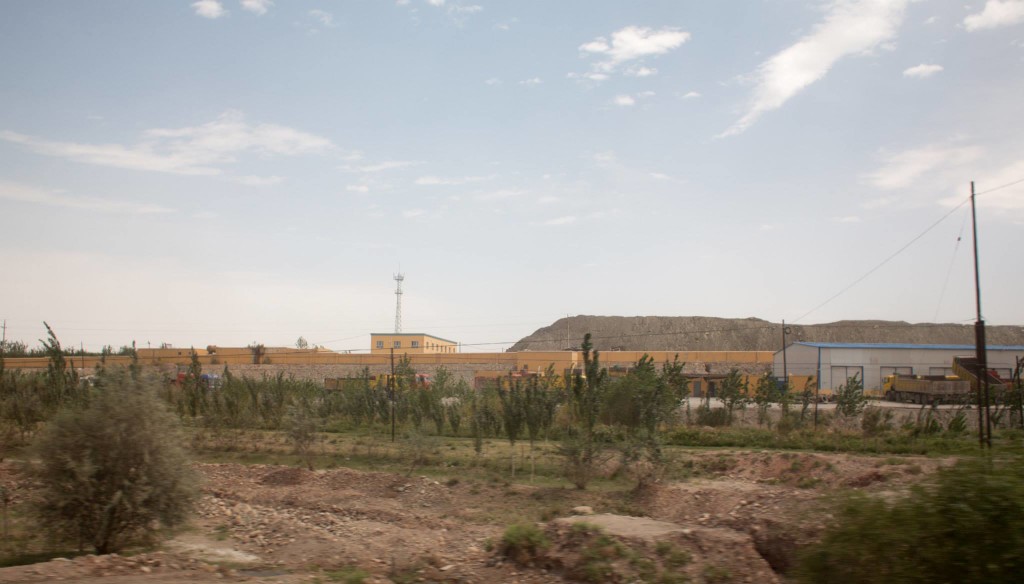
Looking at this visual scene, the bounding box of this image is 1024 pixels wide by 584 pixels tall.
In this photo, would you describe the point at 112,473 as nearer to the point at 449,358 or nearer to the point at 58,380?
the point at 58,380

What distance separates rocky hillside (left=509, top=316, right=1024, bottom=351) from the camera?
11108 cm

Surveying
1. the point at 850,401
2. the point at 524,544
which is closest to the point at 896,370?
the point at 850,401

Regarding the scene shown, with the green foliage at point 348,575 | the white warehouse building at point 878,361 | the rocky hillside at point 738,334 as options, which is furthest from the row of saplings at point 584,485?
the rocky hillside at point 738,334

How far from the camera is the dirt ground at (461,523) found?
37.3 feet

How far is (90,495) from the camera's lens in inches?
502

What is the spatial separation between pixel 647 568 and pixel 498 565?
2454 millimetres

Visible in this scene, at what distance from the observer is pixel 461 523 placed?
1622cm

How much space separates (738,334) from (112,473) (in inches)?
4488

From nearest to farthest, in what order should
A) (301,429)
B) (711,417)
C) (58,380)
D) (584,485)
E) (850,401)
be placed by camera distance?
(584,485)
(301,429)
(58,380)
(850,401)
(711,417)

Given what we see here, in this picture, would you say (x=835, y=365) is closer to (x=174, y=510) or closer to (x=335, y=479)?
(x=335, y=479)

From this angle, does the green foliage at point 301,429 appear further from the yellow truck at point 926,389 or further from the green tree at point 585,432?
the yellow truck at point 926,389

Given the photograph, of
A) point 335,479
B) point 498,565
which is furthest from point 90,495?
point 335,479

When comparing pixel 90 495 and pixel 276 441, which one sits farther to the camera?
pixel 276 441

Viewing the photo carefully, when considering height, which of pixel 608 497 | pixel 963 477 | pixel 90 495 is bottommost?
pixel 608 497
